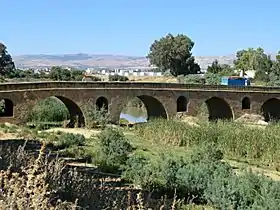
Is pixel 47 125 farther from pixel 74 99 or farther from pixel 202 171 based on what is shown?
pixel 202 171

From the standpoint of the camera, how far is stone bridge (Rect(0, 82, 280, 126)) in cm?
2777

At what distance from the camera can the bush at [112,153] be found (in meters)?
13.7

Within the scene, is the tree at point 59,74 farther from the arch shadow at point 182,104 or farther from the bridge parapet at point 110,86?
the bridge parapet at point 110,86

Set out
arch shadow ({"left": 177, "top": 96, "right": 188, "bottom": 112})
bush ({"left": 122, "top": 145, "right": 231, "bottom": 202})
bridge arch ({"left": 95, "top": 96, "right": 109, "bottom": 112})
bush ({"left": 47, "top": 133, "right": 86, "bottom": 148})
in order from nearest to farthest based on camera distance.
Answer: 1. bush ({"left": 122, "top": 145, "right": 231, "bottom": 202})
2. bush ({"left": 47, "top": 133, "right": 86, "bottom": 148})
3. bridge arch ({"left": 95, "top": 96, "right": 109, "bottom": 112})
4. arch shadow ({"left": 177, "top": 96, "right": 188, "bottom": 112})

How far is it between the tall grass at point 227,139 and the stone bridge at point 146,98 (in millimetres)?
6240

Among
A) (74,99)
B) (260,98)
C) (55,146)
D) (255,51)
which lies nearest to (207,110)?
(260,98)

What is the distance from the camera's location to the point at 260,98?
1483 inches

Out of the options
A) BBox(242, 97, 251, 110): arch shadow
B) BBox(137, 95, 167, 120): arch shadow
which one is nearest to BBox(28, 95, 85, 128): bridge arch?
BBox(137, 95, 167, 120): arch shadow

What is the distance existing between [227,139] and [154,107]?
1613 centimetres

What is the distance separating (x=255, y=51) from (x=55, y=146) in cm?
7343

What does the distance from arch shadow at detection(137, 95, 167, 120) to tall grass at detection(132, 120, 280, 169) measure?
884 centimetres

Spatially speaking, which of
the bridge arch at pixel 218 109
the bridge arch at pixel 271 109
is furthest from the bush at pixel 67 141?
the bridge arch at pixel 271 109

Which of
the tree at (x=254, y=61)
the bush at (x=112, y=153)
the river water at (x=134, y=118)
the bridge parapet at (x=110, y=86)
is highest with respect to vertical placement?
the tree at (x=254, y=61)

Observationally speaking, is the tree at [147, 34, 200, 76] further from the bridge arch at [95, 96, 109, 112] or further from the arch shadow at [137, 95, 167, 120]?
the bridge arch at [95, 96, 109, 112]
